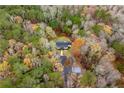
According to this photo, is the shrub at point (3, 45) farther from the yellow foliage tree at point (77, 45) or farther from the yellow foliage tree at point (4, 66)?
the yellow foliage tree at point (77, 45)

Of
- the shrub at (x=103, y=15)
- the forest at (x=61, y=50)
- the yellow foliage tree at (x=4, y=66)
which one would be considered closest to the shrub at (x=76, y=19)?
the forest at (x=61, y=50)

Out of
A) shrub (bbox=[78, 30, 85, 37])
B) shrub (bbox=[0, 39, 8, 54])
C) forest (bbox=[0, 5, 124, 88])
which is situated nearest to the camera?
forest (bbox=[0, 5, 124, 88])

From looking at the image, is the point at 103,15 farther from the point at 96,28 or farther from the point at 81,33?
the point at 81,33

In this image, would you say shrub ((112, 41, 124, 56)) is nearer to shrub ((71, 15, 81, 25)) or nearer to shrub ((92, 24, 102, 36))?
shrub ((92, 24, 102, 36))

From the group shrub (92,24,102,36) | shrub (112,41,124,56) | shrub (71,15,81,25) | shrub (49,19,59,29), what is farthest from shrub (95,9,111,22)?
shrub (49,19,59,29)

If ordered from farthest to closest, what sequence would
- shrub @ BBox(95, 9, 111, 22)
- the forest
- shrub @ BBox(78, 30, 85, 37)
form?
shrub @ BBox(95, 9, 111, 22) < shrub @ BBox(78, 30, 85, 37) < the forest

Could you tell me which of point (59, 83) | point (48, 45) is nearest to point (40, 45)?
point (48, 45)
